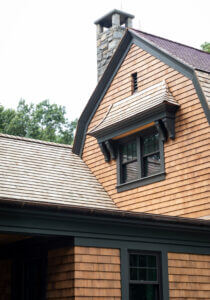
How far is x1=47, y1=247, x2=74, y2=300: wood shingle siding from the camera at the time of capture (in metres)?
11.1

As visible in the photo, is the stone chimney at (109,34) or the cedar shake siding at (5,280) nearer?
the cedar shake siding at (5,280)

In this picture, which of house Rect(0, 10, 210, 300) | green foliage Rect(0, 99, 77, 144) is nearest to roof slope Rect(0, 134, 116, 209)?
house Rect(0, 10, 210, 300)

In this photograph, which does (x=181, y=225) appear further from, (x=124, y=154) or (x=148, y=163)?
(x=124, y=154)

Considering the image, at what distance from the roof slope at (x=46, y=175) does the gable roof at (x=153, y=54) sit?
1.28 meters

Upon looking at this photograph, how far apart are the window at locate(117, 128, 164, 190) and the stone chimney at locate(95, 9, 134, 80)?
6703mm

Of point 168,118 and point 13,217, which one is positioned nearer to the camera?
point 13,217

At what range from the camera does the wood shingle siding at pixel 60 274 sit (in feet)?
36.3

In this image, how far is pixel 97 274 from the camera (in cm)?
1125

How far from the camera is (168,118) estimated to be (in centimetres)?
1541

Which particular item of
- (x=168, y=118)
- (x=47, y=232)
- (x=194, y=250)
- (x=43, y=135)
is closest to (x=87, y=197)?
(x=168, y=118)

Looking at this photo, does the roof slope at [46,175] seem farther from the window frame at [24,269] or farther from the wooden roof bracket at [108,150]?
the window frame at [24,269]

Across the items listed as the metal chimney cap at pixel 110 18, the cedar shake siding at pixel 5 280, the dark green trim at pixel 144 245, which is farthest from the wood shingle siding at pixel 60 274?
the metal chimney cap at pixel 110 18

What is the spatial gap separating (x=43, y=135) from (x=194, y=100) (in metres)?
32.9

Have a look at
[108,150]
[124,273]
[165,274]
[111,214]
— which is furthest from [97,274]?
[108,150]
